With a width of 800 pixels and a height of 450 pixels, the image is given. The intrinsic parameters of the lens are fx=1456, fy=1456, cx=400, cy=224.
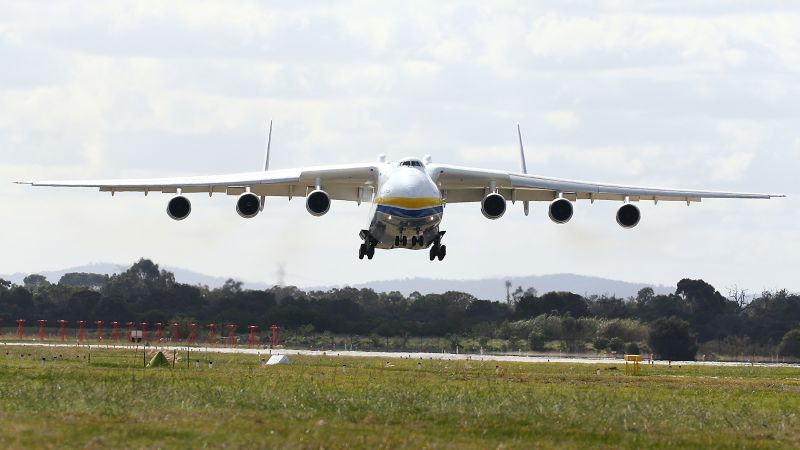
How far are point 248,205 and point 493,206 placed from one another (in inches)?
242

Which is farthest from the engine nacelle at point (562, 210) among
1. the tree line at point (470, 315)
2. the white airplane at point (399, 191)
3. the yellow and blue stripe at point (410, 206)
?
the tree line at point (470, 315)

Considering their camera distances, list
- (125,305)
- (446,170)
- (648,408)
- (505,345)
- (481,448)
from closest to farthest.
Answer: (481,448)
(648,408)
(446,170)
(505,345)
(125,305)

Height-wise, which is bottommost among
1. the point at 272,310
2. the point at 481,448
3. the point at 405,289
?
the point at 481,448

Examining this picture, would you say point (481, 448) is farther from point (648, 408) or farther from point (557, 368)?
point (557, 368)

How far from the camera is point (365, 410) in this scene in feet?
64.0

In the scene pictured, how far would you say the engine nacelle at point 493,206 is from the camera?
36.8 metres

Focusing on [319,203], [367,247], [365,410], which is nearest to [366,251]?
[367,247]

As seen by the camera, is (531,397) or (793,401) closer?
(531,397)

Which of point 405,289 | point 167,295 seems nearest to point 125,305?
point 167,295

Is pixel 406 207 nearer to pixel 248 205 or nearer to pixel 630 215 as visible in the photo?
pixel 248 205

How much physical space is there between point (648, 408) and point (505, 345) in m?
33.0

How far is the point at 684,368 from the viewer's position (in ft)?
135

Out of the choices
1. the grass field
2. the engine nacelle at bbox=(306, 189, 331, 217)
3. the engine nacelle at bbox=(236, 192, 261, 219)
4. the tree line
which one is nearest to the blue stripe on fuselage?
the engine nacelle at bbox=(306, 189, 331, 217)

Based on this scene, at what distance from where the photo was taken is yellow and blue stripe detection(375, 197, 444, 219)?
3378cm
